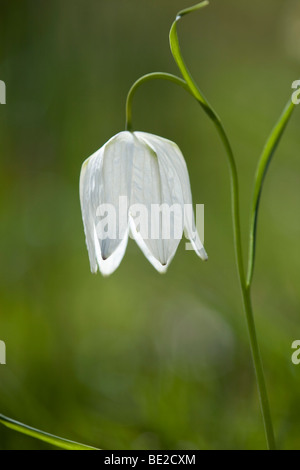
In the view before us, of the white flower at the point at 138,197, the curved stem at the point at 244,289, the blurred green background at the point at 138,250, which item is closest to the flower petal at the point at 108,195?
the white flower at the point at 138,197

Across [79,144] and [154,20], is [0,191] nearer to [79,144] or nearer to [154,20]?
[79,144]

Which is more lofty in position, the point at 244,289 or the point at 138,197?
the point at 138,197

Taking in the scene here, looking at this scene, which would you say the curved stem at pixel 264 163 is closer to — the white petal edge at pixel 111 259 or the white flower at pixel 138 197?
the white flower at pixel 138 197

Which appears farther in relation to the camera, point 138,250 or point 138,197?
point 138,250

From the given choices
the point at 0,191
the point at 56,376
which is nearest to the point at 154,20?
the point at 0,191

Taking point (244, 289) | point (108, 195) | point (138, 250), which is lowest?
point (244, 289)

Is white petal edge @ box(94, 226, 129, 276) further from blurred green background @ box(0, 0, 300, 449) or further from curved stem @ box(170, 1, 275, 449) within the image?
blurred green background @ box(0, 0, 300, 449)

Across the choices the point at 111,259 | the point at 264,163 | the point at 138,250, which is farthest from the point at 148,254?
the point at 138,250

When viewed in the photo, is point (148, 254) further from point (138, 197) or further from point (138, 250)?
point (138, 250)
